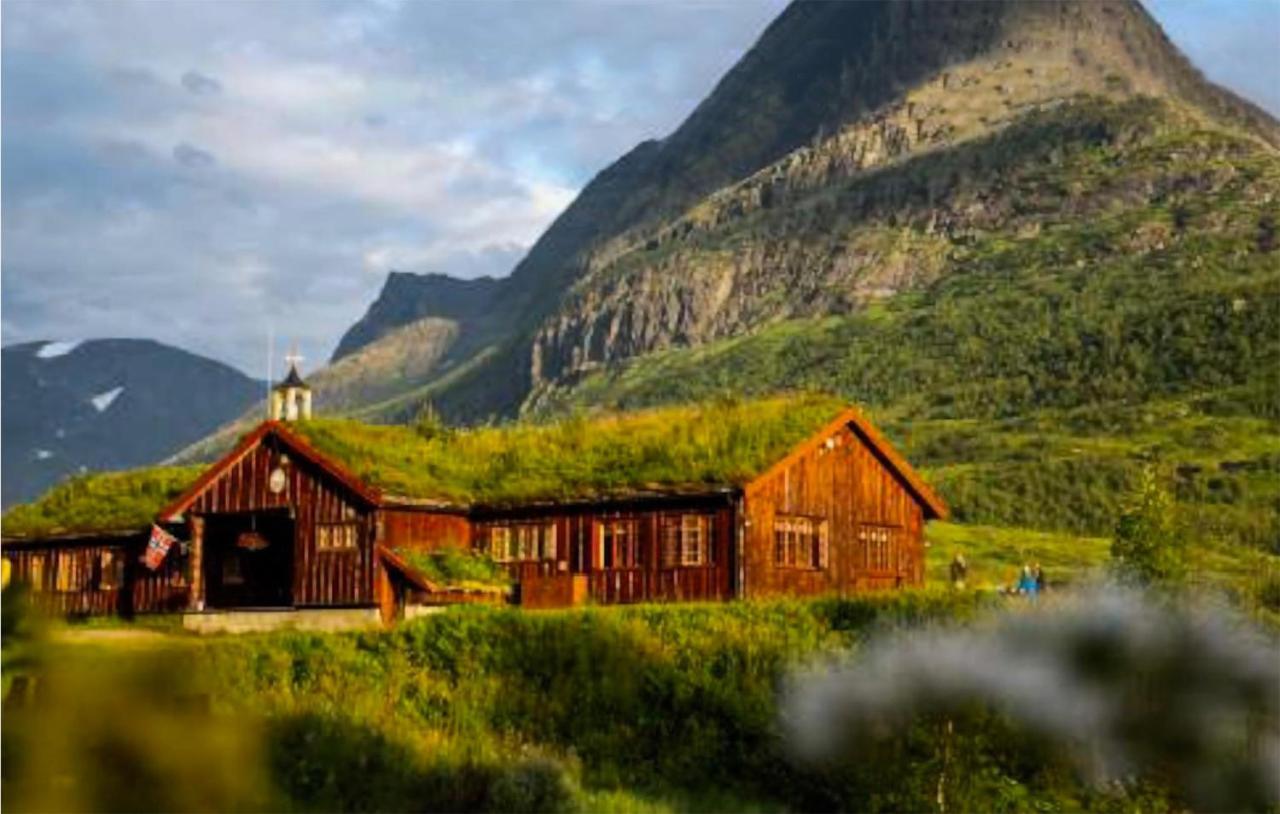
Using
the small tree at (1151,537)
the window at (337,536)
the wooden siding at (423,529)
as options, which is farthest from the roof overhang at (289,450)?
the small tree at (1151,537)

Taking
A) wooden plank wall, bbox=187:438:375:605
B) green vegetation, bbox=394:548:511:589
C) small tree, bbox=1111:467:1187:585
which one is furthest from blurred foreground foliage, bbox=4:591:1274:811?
small tree, bbox=1111:467:1187:585

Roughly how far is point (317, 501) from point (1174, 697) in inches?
1095

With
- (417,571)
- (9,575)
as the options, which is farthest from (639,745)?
(9,575)

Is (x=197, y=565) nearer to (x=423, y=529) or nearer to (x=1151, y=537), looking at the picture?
(x=423, y=529)

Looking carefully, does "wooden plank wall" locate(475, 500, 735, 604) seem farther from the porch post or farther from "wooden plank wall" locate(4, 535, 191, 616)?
"wooden plank wall" locate(4, 535, 191, 616)

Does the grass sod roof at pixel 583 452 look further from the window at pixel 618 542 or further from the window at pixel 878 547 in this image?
the window at pixel 878 547

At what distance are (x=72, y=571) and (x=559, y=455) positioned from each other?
52.6 ft

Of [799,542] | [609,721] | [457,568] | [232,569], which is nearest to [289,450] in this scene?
[232,569]

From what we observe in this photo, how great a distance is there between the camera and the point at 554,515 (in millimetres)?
45250

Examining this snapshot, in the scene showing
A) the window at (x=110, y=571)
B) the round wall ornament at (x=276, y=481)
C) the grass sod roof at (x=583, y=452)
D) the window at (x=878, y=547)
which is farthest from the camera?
the window at (x=110, y=571)

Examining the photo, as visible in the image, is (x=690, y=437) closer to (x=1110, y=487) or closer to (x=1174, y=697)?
(x=1174, y=697)

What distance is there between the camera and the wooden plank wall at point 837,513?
43.4 meters

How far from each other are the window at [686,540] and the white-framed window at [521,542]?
10.8 feet

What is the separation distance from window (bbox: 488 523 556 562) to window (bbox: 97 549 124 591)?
12582 millimetres
